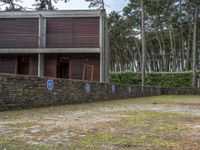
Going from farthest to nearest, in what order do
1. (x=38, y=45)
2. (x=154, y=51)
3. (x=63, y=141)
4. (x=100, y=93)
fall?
(x=154, y=51) → (x=38, y=45) → (x=100, y=93) → (x=63, y=141)

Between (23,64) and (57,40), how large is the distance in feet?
11.2

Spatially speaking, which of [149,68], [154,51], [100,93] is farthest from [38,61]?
[149,68]

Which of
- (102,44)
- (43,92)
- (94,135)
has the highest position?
(102,44)

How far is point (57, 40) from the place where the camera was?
25.4 metres

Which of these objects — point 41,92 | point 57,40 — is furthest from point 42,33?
point 41,92

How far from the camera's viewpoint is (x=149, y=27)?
52438 millimetres

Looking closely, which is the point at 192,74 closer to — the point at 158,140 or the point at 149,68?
the point at 149,68

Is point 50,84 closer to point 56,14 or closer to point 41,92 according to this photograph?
point 41,92

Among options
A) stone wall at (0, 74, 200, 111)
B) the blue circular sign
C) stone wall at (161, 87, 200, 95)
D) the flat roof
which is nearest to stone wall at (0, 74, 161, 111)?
stone wall at (0, 74, 200, 111)

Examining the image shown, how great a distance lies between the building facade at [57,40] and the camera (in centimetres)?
2519

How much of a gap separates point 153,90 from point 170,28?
1775 cm

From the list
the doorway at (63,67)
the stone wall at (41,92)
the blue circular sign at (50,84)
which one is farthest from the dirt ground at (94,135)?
the doorway at (63,67)

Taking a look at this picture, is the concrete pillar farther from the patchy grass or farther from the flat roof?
the patchy grass

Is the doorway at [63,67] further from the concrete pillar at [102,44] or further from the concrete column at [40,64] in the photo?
the concrete pillar at [102,44]
